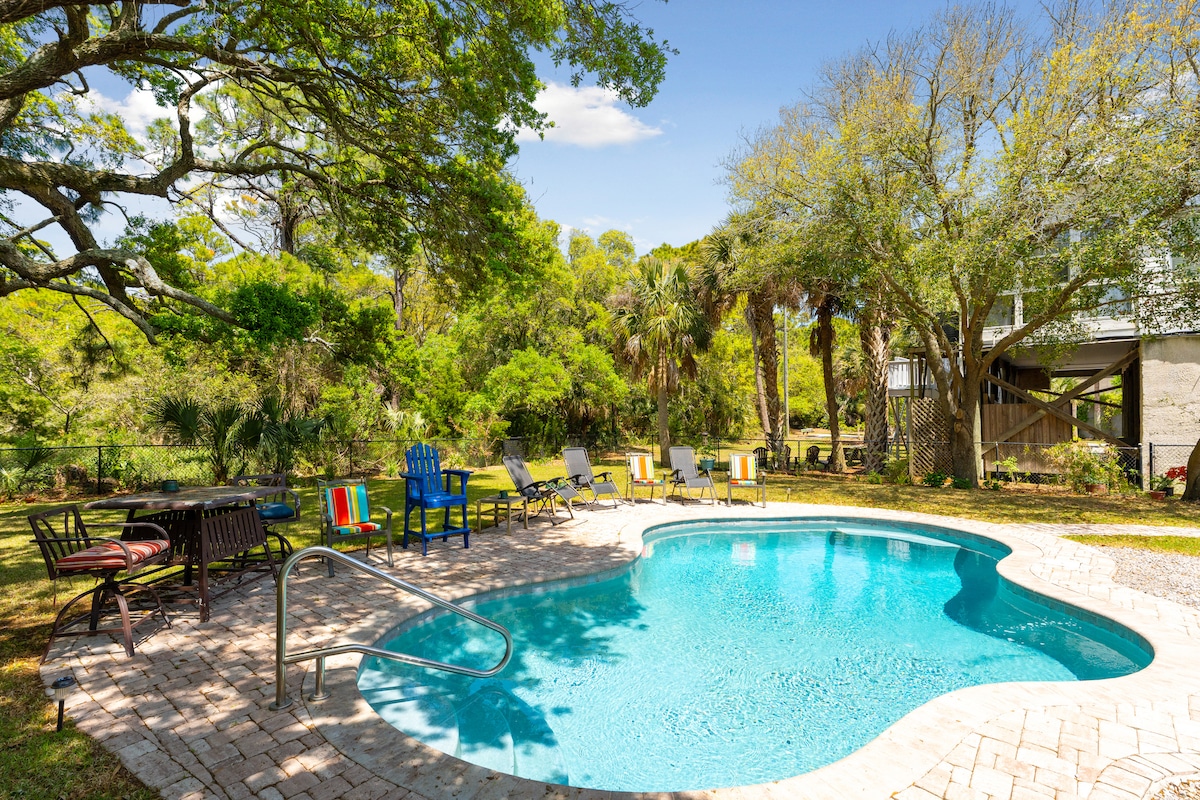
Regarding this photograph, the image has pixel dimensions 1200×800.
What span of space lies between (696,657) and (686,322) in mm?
14156

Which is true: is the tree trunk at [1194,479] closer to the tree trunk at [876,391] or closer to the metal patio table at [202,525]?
the tree trunk at [876,391]

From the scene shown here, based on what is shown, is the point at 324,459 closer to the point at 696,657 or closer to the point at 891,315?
the point at 696,657

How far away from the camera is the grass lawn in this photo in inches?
116

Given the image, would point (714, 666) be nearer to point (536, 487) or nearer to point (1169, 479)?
point (536, 487)

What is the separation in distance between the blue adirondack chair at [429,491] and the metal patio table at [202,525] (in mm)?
2000

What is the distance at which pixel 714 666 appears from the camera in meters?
5.28

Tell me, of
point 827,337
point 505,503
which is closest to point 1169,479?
point 827,337

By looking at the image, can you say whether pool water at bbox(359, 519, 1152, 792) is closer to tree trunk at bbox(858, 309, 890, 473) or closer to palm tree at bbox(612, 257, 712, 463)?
tree trunk at bbox(858, 309, 890, 473)

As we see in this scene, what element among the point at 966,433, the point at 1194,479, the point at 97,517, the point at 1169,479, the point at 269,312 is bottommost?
the point at 1169,479

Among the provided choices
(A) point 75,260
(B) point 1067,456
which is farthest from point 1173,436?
(A) point 75,260

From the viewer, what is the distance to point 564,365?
76.6ft

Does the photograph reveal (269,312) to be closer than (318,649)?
No

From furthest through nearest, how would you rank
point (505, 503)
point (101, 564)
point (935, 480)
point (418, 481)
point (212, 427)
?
point (935, 480) < point (212, 427) < point (505, 503) < point (418, 481) < point (101, 564)

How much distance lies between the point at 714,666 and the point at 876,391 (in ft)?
48.5
